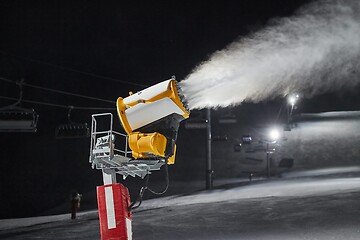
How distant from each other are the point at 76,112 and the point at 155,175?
3812 cm

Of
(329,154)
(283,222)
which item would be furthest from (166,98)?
(329,154)

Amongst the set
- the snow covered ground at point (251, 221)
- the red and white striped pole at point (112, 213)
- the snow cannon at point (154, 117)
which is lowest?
the snow covered ground at point (251, 221)

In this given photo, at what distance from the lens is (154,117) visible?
5.39 meters

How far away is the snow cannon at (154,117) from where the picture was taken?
5.20 m

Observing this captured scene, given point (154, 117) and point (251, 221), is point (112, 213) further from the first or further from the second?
point (251, 221)

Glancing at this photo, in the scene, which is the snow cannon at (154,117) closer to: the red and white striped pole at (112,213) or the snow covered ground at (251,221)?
the red and white striped pole at (112,213)

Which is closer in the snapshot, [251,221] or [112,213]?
[112,213]

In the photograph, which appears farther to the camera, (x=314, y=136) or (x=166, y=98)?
(x=314, y=136)

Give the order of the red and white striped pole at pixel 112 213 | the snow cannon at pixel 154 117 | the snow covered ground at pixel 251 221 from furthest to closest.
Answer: the snow covered ground at pixel 251 221 < the red and white striped pole at pixel 112 213 < the snow cannon at pixel 154 117

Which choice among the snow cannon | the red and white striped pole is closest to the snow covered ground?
the red and white striped pole

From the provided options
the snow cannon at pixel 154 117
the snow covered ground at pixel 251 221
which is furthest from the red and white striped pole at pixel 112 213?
the snow covered ground at pixel 251 221

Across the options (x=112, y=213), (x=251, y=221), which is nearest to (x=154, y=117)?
(x=112, y=213)

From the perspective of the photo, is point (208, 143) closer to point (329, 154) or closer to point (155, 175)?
point (329, 154)

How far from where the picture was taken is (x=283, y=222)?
1020cm
